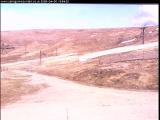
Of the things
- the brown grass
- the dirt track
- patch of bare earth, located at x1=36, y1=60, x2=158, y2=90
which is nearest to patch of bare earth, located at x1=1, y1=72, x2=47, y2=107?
the brown grass

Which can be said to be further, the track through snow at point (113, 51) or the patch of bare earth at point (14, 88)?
the track through snow at point (113, 51)

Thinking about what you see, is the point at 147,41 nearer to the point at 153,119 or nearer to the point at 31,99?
the point at 153,119

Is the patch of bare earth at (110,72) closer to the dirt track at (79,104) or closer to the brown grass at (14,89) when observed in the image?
the dirt track at (79,104)

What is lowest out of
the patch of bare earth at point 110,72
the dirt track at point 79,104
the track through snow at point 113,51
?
the dirt track at point 79,104

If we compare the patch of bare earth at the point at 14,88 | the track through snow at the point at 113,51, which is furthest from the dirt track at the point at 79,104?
the track through snow at the point at 113,51

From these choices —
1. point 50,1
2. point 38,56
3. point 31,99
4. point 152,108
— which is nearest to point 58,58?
point 38,56

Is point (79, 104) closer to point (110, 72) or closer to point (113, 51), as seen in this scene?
point (110, 72)

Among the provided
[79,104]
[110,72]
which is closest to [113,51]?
[110,72]

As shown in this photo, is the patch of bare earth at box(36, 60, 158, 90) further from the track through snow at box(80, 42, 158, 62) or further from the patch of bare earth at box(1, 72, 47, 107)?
the patch of bare earth at box(1, 72, 47, 107)
